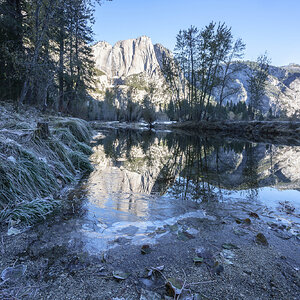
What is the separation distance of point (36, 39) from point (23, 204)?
7350 millimetres

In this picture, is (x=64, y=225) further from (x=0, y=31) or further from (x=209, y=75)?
(x=209, y=75)

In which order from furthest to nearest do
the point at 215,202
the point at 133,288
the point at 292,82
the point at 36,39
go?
the point at 292,82 < the point at 36,39 < the point at 215,202 < the point at 133,288

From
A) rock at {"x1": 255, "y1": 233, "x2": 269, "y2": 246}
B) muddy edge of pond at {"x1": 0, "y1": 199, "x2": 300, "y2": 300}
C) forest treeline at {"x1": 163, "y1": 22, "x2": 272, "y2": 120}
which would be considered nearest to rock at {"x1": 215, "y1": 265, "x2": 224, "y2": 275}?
muddy edge of pond at {"x1": 0, "y1": 199, "x2": 300, "y2": 300}

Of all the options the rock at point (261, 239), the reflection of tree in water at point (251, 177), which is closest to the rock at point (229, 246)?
the rock at point (261, 239)

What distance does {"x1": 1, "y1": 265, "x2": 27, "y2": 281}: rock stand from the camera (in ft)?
3.35

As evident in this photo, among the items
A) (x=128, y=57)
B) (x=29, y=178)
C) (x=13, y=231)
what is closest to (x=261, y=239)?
(x=13, y=231)

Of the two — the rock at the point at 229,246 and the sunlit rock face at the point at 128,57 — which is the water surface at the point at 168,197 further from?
the sunlit rock face at the point at 128,57

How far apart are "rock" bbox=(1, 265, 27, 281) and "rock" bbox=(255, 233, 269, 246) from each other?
66.2 inches

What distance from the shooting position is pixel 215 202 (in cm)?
249

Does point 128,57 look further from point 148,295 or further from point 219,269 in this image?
point 148,295

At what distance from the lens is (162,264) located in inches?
48.7

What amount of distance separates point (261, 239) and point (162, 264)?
3.02 feet

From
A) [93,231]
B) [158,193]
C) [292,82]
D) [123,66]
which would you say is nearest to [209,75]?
[158,193]

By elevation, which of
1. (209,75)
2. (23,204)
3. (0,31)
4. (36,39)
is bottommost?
(23,204)
